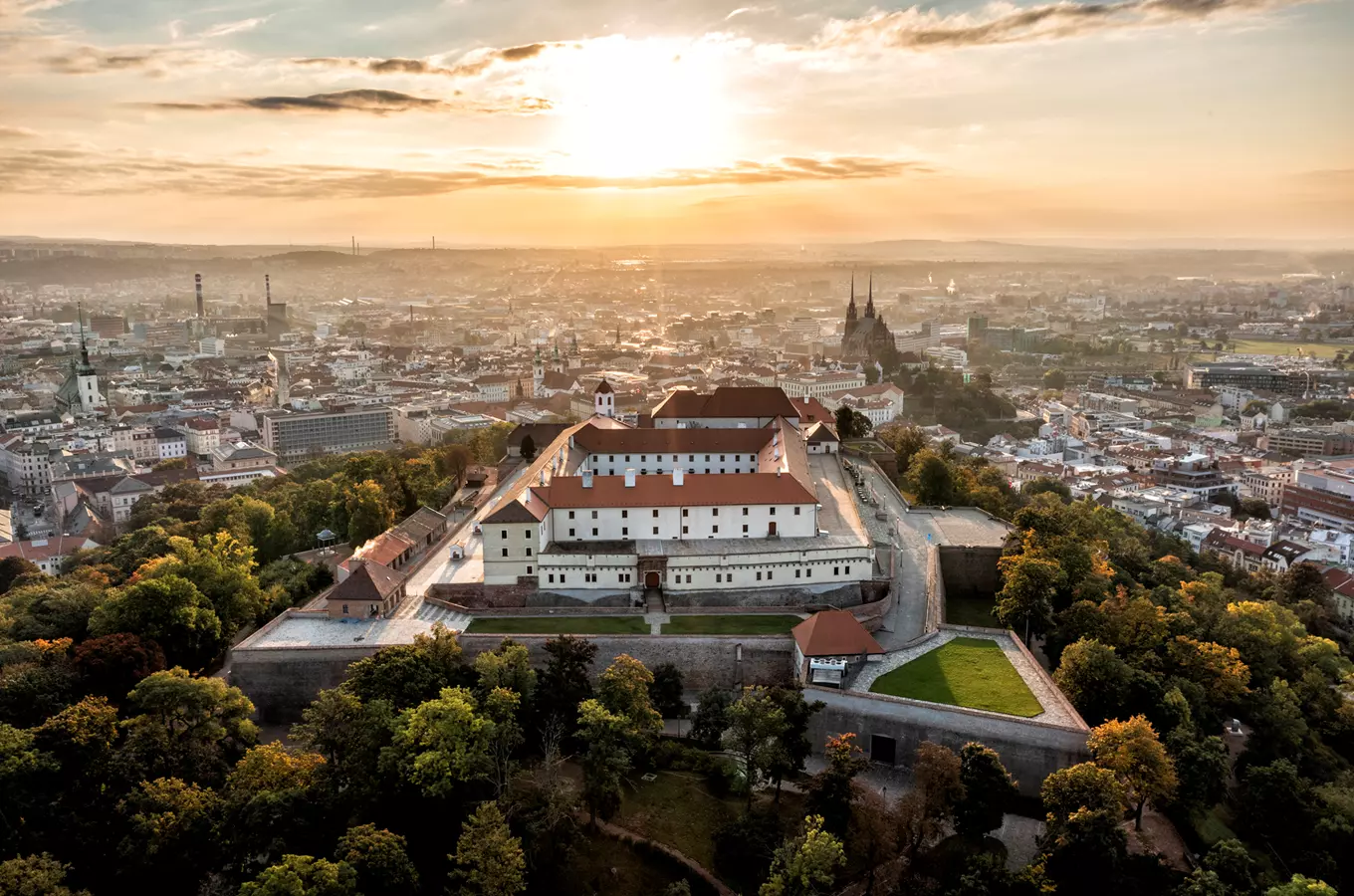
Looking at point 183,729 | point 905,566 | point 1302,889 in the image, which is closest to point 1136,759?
point 1302,889

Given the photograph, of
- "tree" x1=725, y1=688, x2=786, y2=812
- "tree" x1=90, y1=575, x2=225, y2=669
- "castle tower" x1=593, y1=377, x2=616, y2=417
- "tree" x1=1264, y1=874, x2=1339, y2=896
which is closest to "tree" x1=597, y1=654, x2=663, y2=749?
"tree" x1=725, y1=688, x2=786, y2=812

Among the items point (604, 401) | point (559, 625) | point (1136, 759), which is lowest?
point (1136, 759)

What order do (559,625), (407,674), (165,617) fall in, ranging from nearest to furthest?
(407,674)
(165,617)
(559,625)

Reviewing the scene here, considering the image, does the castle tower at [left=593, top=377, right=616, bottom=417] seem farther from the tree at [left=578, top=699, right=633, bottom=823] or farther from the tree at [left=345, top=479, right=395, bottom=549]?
the tree at [left=578, top=699, right=633, bottom=823]

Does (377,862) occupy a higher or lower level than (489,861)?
higher

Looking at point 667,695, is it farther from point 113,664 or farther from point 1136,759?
point 113,664

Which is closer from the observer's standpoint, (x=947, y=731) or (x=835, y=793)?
(x=835, y=793)

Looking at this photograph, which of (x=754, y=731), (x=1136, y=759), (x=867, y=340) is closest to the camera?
(x=1136, y=759)
